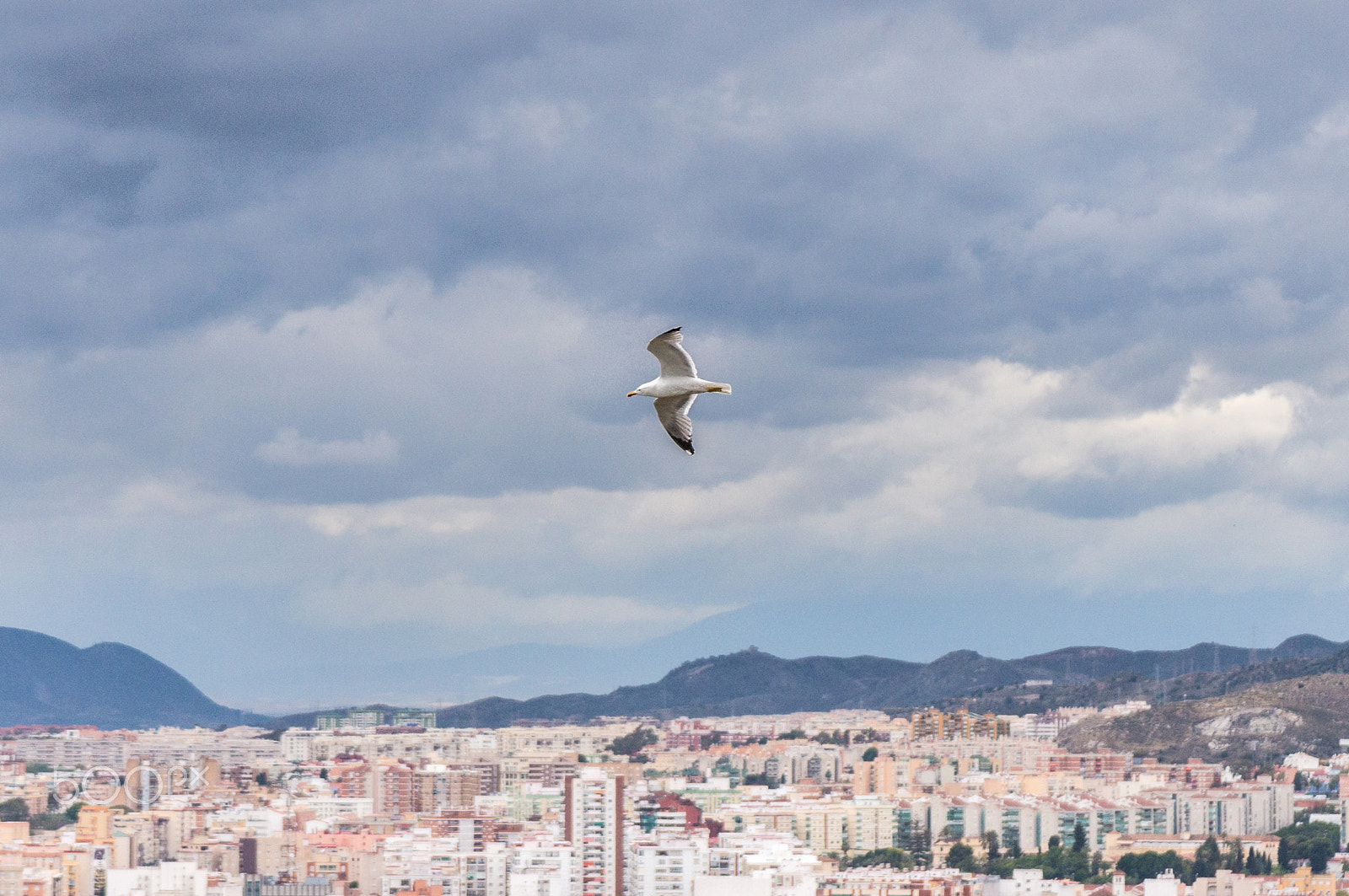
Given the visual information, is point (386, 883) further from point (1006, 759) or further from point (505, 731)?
point (505, 731)

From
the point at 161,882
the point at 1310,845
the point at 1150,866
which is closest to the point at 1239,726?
the point at 1310,845

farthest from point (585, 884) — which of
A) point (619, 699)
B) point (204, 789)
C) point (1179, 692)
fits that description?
point (619, 699)

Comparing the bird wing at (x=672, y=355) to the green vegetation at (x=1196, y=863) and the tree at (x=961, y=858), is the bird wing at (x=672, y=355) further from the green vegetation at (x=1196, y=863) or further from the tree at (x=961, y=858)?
the tree at (x=961, y=858)

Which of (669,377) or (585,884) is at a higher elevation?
(669,377)

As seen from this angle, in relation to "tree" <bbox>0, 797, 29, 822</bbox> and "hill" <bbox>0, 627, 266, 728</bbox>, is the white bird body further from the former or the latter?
"hill" <bbox>0, 627, 266, 728</bbox>

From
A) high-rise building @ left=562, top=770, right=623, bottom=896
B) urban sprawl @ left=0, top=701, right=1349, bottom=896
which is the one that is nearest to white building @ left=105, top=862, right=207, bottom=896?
urban sprawl @ left=0, top=701, right=1349, bottom=896

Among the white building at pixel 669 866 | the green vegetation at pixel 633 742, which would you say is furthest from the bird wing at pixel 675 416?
the green vegetation at pixel 633 742
